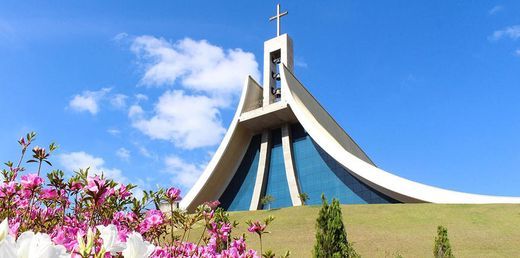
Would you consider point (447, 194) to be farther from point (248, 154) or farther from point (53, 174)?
point (53, 174)

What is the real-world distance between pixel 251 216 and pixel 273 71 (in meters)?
15.6

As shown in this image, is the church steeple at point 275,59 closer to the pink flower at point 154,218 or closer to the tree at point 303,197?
the tree at point 303,197

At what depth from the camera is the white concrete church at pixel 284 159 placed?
2578 centimetres

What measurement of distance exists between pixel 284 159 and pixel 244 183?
12.9 feet

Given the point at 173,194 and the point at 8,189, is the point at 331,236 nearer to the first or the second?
the point at 173,194

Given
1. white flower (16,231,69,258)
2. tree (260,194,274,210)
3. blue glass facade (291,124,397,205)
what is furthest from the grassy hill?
white flower (16,231,69,258)

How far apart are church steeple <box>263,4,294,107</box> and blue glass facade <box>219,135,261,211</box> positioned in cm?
364

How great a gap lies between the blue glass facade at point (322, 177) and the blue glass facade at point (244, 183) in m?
3.35

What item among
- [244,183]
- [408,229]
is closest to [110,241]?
[408,229]

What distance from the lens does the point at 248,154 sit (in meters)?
32.6

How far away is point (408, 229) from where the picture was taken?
15617mm

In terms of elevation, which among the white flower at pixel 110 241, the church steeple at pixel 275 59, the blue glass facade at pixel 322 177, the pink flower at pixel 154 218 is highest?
the church steeple at pixel 275 59

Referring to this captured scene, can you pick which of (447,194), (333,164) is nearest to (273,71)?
(333,164)

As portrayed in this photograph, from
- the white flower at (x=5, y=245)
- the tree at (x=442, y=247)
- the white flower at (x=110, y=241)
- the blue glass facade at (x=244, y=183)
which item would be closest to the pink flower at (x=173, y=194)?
the white flower at (x=110, y=241)
